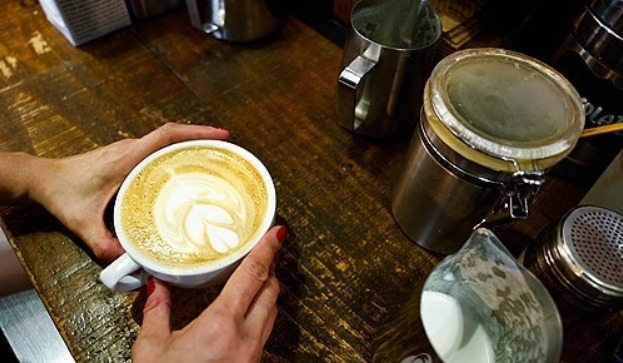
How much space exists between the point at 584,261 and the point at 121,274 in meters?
0.71

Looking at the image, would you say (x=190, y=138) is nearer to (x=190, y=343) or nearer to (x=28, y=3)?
(x=190, y=343)

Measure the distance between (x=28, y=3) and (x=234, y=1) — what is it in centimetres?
65

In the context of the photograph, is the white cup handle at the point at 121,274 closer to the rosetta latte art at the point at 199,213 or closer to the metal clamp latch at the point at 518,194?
→ the rosetta latte art at the point at 199,213

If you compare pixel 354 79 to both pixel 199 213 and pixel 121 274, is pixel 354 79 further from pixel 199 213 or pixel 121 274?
pixel 121 274

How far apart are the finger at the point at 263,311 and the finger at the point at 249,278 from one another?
1 cm

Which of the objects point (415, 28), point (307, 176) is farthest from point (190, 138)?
point (415, 28)

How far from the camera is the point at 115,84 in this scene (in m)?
1.25

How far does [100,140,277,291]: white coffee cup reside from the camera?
76cm

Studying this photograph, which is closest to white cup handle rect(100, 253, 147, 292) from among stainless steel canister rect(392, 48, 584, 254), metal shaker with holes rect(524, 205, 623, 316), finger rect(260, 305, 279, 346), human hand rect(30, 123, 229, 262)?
human hand rect(30, 123, 229, 262)

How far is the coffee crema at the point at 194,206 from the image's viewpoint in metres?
0.78

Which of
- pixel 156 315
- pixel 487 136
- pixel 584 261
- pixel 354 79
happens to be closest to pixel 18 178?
pixel 156 315

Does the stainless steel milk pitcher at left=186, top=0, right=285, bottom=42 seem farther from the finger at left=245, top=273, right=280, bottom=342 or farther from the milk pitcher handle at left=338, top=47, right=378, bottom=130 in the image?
the finger at left=245, top=273, right=280, bottom=342

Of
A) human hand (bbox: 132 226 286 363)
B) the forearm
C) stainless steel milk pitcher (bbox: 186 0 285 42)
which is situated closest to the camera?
human hand (bbox: 132 226 286 363)

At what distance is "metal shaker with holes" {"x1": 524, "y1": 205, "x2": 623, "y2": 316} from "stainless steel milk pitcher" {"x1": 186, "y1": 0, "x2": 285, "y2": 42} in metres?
0.92
